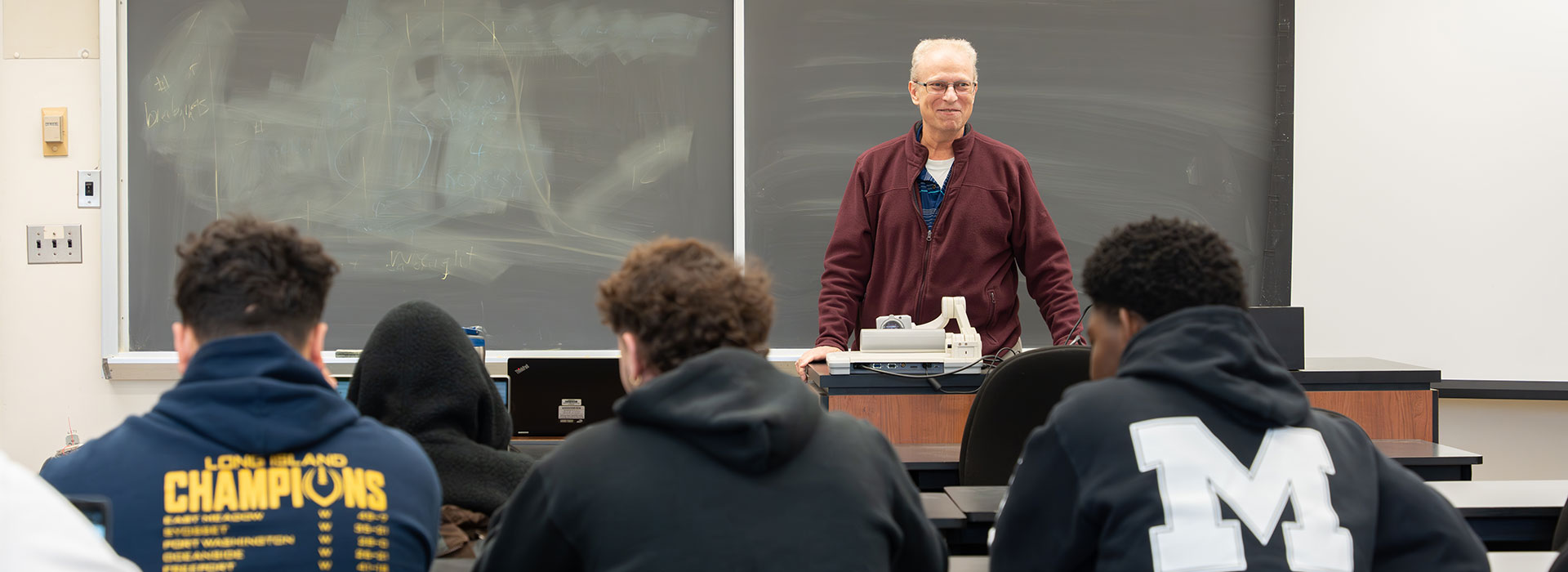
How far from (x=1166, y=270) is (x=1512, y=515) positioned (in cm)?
100

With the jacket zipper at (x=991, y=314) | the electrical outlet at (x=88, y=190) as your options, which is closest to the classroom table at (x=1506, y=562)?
the jacket zipper at (x=991, y=314)

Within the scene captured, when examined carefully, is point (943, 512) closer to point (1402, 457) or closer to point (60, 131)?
point (1402, 457)

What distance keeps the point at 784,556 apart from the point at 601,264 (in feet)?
9.06

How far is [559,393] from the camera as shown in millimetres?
2820

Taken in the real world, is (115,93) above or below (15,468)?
above

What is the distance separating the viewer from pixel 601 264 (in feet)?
12.2

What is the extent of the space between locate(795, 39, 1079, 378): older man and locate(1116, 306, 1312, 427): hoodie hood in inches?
72.2

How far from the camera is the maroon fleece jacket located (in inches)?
122

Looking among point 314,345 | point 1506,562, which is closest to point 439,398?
point 314,345

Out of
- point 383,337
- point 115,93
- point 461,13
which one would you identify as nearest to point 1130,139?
point 461,13

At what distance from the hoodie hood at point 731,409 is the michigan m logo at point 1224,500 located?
1.23 ft

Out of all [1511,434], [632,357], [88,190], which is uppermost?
[88,190]

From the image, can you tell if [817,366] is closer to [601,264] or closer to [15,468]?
[601,264]

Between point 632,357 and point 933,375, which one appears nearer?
point 632,357
